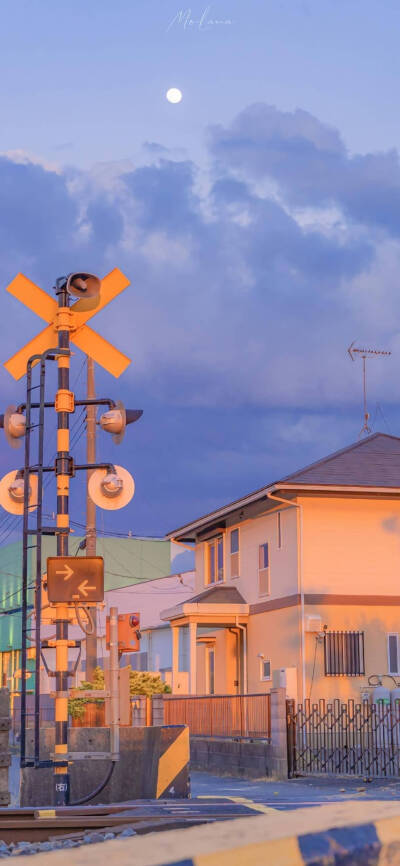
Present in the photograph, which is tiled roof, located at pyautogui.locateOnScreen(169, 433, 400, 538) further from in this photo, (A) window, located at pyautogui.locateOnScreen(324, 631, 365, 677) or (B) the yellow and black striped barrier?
(B) the yellow and black striped barrier

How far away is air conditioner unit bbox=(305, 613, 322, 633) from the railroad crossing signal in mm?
17449

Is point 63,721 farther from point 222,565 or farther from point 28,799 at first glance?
point 222,565

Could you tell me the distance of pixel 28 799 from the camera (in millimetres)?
12914

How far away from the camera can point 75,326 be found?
13.9m

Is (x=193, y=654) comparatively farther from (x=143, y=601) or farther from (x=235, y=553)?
(x=143, y=601)

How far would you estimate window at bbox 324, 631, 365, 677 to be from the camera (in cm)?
2920

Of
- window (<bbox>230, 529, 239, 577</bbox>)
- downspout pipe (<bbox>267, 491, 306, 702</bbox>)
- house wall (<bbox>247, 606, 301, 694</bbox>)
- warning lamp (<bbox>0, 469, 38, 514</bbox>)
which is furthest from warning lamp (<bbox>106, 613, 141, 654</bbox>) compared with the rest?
window (<bbox>230, 529, 239, 577</bbox>)

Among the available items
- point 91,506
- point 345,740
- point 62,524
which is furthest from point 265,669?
point 62,524

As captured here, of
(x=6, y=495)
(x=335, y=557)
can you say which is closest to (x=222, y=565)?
(x=335, y=557)

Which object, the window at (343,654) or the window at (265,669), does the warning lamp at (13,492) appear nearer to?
the window at (343,654)

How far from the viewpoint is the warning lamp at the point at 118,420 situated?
13555 mm

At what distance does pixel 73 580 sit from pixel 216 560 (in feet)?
81.0

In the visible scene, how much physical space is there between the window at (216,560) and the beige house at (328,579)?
3434 mm

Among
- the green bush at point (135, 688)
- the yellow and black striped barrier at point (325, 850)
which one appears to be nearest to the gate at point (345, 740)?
the green bush at point (135, 688)
